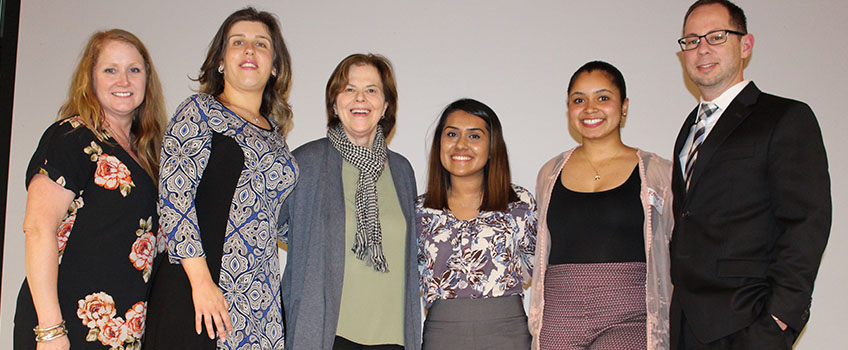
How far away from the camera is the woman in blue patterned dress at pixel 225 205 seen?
6.80 ft

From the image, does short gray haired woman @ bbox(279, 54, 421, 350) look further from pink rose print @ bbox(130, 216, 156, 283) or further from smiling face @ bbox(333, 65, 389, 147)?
pink rose print @ bbox(130, 216, 156, 283)

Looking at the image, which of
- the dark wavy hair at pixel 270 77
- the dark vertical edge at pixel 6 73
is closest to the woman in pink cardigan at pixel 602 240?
the dark wavy hair at pixel 270 77

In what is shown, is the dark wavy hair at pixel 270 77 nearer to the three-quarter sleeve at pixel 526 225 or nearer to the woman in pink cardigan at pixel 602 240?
the three-quarter sleeve at pixel 526 225

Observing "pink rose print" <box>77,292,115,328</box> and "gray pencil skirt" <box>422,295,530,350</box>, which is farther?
"gray pencil skirt" <box>422,295,530,350</box>

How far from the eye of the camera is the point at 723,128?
2.31 m

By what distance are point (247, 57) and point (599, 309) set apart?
5.49 feet

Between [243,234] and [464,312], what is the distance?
1.00 metres

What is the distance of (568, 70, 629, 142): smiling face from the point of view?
2.75 metres

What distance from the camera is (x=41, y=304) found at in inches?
80.7

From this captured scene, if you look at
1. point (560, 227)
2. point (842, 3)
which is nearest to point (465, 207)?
point (560, 227)

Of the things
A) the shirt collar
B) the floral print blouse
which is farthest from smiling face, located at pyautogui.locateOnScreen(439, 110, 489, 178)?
the shirt collar

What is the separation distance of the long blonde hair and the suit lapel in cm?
203

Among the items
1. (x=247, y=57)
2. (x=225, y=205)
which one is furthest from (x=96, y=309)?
(x=247, y=57)

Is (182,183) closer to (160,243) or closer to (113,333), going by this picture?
(160,243)
